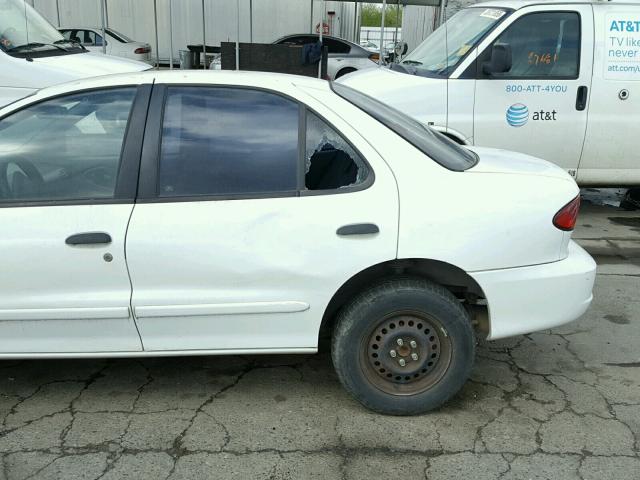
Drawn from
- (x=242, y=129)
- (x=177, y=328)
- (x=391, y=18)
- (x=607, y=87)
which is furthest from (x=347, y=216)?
(x=391, y=18)

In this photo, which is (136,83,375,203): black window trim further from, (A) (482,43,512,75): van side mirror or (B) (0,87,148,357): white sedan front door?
(A) (482,43,512,75): van side mirror

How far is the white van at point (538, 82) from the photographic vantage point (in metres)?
6.13

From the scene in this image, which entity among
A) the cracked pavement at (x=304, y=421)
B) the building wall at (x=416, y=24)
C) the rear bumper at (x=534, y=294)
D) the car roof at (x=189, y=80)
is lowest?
the cracked pavement at (x=304, y=421)

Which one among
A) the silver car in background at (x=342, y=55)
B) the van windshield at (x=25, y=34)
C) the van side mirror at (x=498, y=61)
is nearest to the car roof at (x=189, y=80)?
the van side mirror at (x=498, y=61)

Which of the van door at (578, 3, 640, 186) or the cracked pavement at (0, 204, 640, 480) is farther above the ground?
the van door at (578, 3, 640, 186)

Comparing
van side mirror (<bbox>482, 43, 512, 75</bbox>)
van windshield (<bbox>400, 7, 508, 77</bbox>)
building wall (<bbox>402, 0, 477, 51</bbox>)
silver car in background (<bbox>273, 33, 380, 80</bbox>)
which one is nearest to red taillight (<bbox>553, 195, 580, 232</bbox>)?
van side mirror (<bbox>482, 43, 512, 75</bbox>)

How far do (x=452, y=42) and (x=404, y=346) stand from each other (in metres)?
4.38

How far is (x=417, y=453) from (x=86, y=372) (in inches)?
76.0

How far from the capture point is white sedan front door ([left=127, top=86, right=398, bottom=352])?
2898mm

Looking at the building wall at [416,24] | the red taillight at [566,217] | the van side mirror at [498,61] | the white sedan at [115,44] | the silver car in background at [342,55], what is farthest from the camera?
the silver car in background at [342,55]

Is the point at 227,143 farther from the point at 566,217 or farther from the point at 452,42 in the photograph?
the point at 452,42

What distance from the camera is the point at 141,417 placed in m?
3.18

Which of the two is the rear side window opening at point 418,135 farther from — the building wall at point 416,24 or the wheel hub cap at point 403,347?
the building wall at point 416,24

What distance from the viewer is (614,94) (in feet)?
20.7
